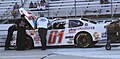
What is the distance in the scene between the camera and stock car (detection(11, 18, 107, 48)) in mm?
15406

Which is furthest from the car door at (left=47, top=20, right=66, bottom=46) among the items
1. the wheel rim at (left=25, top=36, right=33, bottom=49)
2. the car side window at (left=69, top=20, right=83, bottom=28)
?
the wheel rim at (left=25, top=36, right=33, bottom=49)

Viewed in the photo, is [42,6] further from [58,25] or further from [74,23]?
[74,23]

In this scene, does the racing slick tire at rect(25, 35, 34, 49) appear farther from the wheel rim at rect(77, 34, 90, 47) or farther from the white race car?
the wheel rim at rect(77, 34, 90, 47)

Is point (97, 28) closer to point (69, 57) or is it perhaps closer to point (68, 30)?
point (68, 30)

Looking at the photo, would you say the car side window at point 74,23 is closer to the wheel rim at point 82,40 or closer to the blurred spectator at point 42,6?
the wheel rim at point 82,40

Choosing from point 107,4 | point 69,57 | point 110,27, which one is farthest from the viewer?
point 107,4

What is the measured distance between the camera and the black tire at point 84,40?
15.4m

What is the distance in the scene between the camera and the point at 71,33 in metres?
15.7

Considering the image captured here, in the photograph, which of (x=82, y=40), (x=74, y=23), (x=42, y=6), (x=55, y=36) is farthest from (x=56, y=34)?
(x=42, y=6)

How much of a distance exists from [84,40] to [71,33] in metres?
0.72

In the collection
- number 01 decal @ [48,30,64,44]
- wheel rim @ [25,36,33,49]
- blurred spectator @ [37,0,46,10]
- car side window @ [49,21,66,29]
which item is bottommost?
wheel rim @ [25,36,33,49]

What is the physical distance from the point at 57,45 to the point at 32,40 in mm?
1231

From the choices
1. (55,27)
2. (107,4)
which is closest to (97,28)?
(55,27)

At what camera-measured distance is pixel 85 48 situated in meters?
15.4
